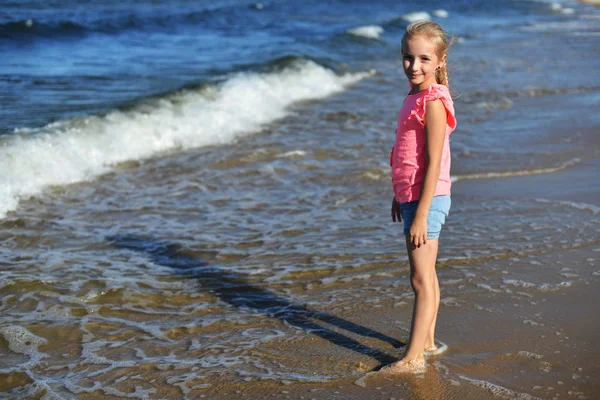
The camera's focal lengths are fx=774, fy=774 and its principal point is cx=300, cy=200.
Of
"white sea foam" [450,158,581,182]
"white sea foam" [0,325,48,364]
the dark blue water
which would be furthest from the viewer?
the dark blue water

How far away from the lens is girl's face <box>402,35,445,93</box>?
3.49 metres

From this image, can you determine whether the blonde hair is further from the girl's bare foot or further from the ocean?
the girl's bare foot

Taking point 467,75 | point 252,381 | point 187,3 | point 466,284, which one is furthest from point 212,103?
point 187,3

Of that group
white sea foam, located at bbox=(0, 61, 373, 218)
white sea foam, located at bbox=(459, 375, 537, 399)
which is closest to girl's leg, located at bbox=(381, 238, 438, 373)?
white sea foam, located at bbox=(459, 375, 537, 399)

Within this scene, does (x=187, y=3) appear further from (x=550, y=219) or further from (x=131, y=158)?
(x=550, y=219)

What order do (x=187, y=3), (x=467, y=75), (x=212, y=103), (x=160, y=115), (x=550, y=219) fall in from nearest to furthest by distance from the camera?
1. (x=550, y=219)
2. (x=160, y=115)
3. (x=212, y=103)
4. (x=467, y=75)
5. (x=187, y=3)

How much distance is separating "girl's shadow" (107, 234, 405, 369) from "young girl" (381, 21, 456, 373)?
327 millimetres

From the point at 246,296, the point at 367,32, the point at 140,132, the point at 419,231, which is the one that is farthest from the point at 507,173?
the point at 367,32

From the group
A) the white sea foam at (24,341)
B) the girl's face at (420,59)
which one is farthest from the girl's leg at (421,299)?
the white sea foam at (24,341)

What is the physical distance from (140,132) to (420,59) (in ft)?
21.2

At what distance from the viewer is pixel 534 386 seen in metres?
3.47

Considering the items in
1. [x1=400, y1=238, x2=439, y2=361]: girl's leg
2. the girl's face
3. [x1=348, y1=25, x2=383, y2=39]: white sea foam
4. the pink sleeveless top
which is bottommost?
[x1=400, y1=238, x2=439, y2=361]: girl's leg

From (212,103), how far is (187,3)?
22108mm

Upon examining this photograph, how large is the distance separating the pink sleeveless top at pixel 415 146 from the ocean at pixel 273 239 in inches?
19.9
